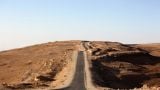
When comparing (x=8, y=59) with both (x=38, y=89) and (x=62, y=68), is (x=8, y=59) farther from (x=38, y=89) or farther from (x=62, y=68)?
(x=38, y=89)

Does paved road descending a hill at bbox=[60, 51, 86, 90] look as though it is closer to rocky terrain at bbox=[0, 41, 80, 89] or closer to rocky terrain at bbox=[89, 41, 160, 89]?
rocky terrain at bbox=[89, 41, 160, 89]

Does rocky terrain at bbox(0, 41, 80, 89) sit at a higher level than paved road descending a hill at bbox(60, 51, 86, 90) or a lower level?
lower

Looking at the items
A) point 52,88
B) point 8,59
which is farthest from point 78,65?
point 8,59

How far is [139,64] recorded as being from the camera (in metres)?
77.6

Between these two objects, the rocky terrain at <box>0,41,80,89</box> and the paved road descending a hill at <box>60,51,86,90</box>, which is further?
the rocky terrain at <box>0,41,80,89</box>

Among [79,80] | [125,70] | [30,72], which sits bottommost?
[30,72]

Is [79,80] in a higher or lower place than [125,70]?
higher

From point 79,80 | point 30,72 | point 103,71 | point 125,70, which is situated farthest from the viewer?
point 125,70

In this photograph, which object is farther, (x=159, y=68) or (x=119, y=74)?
(x=159, y=68)

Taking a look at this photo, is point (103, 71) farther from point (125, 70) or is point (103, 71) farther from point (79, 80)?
point (79, 80)

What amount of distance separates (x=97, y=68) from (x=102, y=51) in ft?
75.3

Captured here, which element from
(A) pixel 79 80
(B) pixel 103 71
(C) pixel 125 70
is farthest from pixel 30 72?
(A) pixel 79 80

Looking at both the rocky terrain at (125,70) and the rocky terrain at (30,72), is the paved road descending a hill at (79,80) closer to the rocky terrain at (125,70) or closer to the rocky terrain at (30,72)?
the rocky terrain at (125,70)

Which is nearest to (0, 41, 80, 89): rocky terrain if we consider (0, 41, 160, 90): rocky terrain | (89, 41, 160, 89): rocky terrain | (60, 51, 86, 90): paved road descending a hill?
(0, 41, 160, 90): rocky terrain
